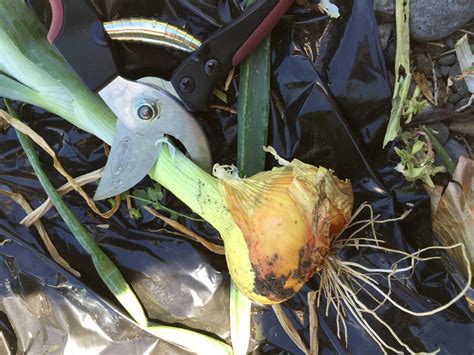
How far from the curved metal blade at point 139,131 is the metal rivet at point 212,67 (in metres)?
0.10

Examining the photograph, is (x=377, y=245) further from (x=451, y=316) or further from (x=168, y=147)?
(x=168, y=147)

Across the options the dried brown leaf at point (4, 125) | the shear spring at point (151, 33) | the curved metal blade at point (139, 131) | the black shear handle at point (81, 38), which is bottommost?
the curved metal blade at point (139, 131)

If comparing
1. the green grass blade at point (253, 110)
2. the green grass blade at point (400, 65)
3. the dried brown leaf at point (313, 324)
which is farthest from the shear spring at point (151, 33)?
the dried brown leaf at point (313, 324)

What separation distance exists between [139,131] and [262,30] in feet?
1.16

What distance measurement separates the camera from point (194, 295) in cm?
136

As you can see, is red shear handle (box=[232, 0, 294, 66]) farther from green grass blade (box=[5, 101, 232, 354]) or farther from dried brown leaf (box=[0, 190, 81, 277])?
dried brown leaf (box=[0, 190, 81, 277])

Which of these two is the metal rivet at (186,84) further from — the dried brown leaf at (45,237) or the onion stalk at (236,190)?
the dried brown leaf at (45,237)

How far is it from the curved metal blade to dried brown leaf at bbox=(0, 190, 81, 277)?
0.96 feet

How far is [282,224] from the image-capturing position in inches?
40.8

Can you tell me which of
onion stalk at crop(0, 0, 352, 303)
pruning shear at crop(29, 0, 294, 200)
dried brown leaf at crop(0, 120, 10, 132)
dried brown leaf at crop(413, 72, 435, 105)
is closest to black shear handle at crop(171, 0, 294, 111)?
pruning shear at crop(29, 0, 294, 200)

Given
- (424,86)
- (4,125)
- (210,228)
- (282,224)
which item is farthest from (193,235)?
(424,86)

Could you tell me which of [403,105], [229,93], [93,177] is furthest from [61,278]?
[403,105]

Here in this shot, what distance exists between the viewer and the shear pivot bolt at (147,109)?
1135 mm

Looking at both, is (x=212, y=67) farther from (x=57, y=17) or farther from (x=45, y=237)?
(x=45, y=237)
